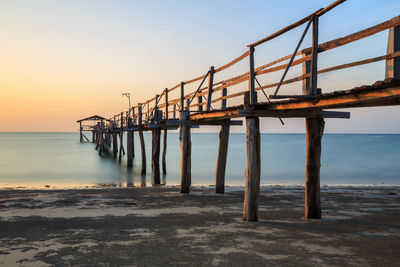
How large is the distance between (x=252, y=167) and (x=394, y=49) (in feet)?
13.3

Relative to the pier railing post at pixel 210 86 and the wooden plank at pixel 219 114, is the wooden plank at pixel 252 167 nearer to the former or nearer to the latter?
the wooden plank at pixel 219 114

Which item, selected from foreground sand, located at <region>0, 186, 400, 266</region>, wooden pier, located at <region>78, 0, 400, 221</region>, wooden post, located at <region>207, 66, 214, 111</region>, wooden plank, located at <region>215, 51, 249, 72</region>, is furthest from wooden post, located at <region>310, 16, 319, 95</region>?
wooden post, located at <region>207, 66, 214, 111</region>

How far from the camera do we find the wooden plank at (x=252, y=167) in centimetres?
751

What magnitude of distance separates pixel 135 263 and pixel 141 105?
17.2 metres

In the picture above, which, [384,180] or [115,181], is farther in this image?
[384,180]

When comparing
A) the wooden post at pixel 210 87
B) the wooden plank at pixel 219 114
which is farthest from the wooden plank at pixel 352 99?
the wooden post at pixel 210 87

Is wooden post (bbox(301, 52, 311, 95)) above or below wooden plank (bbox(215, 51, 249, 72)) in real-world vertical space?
below

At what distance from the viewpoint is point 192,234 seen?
6656mm

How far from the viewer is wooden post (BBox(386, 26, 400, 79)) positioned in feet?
13.5

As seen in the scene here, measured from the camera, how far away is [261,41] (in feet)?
23.0

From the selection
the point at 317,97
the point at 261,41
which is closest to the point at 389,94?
the point at 317,97

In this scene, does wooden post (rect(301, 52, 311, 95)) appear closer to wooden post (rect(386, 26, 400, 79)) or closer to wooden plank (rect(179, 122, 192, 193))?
wooden post (rect(386, 26, 400, 79))

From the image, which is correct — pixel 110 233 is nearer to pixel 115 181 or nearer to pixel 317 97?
pixel 317 97

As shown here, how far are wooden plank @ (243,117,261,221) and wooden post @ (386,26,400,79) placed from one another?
3.58 metres
